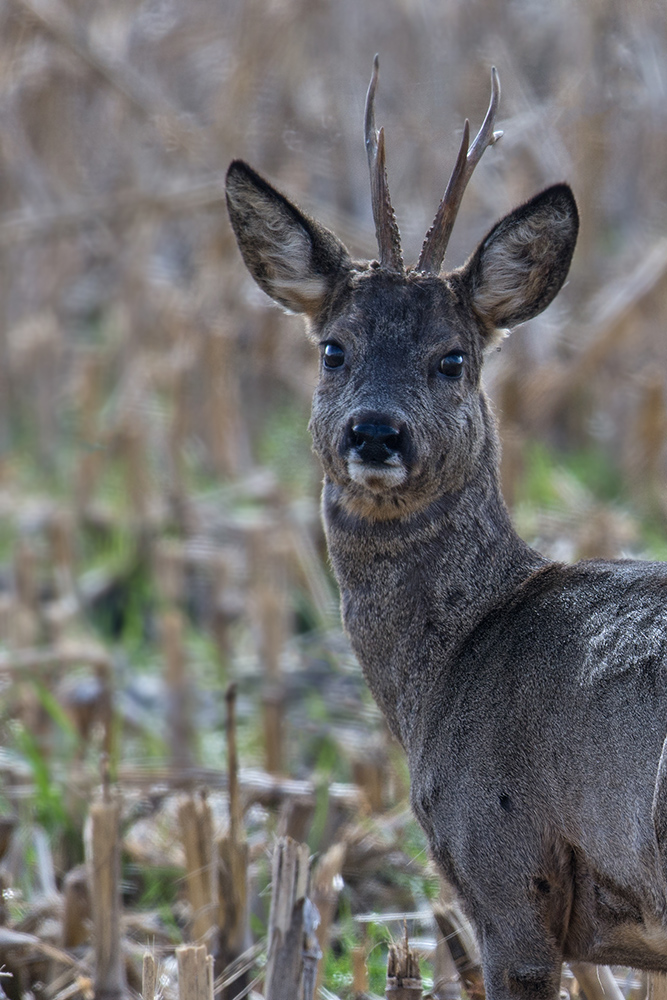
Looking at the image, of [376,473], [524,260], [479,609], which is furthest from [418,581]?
[524,260]

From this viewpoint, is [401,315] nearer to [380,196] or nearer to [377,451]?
[380,196]

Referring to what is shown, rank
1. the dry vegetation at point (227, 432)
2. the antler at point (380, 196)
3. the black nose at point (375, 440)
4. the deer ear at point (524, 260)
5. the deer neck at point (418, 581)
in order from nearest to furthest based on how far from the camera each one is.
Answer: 1. the black nose at point (375, 440)
2. the deer neck at point (418, 581)
3. the antler at point (380, 196)
4. the deer ear at point (524, 260)
5. the dry vegetation at point (227, 432)

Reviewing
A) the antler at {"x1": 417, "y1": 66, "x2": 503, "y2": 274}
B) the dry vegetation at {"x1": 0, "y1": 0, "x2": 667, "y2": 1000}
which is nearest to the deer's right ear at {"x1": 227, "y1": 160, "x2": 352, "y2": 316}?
the antler at {"x1": 417, "y1": 66, "x2": 503, "y2": 274}

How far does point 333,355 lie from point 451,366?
15.7 inches

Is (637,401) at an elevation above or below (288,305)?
above

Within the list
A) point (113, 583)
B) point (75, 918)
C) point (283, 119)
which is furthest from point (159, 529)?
point (75, 918)

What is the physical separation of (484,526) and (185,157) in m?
6.87

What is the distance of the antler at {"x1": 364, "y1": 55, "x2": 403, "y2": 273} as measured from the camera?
14.1 ft

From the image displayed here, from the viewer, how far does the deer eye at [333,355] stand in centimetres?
446

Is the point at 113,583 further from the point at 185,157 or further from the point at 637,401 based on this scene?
the point at 637,401

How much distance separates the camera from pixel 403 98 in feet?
36.4

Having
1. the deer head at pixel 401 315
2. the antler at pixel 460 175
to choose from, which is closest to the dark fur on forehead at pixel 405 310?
the deer head at pixel 401 315

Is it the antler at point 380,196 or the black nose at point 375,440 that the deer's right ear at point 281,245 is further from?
the black nose at point 375,440

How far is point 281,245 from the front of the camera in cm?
462
